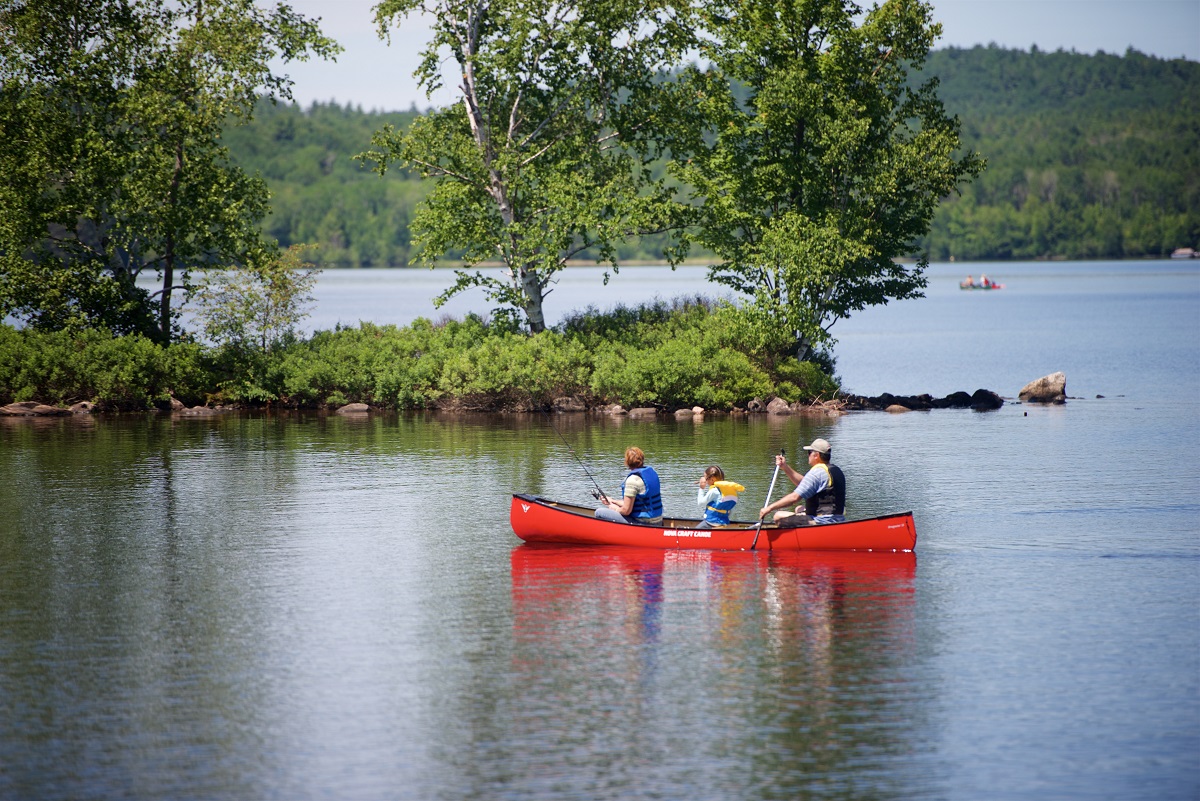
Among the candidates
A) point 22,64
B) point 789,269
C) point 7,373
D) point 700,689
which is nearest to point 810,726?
point 700,689

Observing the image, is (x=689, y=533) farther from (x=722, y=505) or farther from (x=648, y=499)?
(x=648, y=499)

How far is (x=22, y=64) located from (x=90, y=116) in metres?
2.79

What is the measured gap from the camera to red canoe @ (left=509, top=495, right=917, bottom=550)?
2212cm

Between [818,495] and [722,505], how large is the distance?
1.69 meters

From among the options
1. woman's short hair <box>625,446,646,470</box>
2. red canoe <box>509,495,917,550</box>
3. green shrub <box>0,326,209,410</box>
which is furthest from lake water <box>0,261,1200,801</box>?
green shrub <box>0,326,209,410</box>

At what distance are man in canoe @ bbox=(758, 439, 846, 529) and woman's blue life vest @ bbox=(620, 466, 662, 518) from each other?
1884 millimetres

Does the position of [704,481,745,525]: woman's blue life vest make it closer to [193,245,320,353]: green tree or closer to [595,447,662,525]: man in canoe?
[595,447,662,525]: man in canoe

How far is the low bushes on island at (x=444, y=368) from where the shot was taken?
4425cm

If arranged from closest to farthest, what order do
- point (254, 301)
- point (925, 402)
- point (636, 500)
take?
1. point (636, 500)
2. point (925, 402)
3. point (254, 301)

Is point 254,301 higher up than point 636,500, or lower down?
higher up

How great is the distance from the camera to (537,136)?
47844mm

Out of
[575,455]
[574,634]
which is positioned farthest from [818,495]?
[575,455]

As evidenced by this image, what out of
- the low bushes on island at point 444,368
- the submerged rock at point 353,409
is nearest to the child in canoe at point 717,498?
the low bushes on island at point 444,368

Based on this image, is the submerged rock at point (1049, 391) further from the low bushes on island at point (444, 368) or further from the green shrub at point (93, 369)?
the green shrub at point (93, 369)
